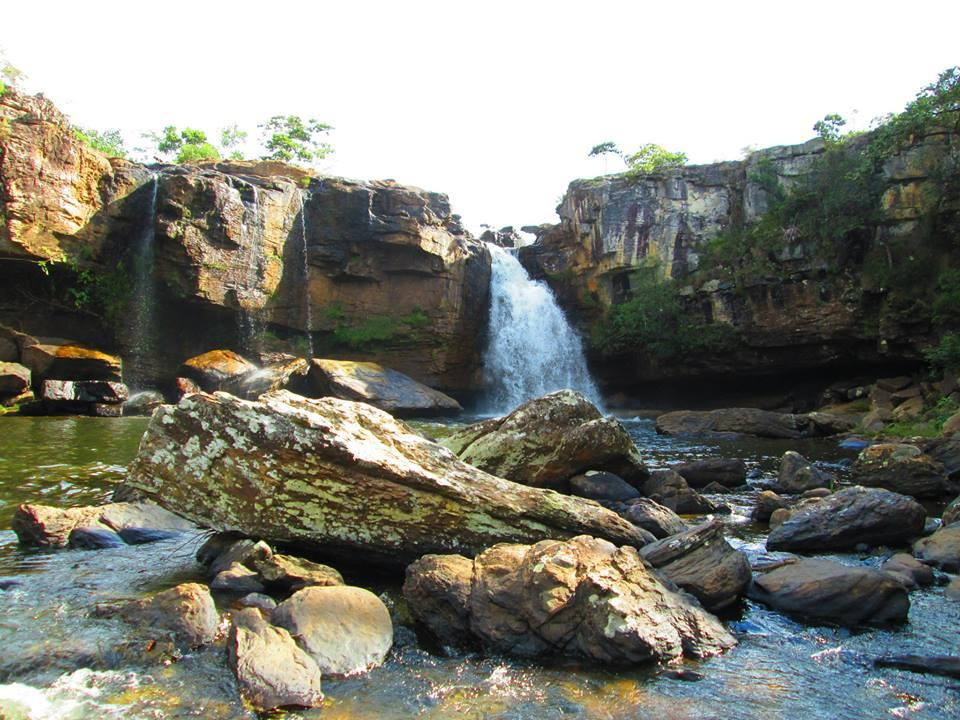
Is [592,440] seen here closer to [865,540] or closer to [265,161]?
[865,540]

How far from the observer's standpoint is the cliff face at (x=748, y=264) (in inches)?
948

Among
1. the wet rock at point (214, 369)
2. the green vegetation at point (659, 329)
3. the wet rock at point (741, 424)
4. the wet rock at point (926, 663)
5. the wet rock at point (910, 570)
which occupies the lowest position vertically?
the wet rock at point (741, 424)

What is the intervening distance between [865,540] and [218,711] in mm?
6269

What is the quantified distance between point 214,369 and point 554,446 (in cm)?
1726

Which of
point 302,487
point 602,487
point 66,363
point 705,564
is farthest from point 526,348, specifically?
point 705,564

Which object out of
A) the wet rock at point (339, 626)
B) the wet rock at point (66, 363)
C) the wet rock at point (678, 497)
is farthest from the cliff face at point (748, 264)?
the wet rock at point (339, 626)

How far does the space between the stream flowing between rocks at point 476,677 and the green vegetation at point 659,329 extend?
2250 cm

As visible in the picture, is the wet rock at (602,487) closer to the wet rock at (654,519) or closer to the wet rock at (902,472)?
the wet rock at (654,519)

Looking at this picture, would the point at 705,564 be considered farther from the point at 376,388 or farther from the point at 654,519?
the point at 376,388

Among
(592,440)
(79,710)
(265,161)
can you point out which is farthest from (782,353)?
(79,710)

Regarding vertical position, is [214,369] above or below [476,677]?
above

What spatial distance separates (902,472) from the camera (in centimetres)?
948

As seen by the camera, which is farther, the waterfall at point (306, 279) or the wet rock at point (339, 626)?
the waterfall at point (306, 279)

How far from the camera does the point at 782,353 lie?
88.2 ft
